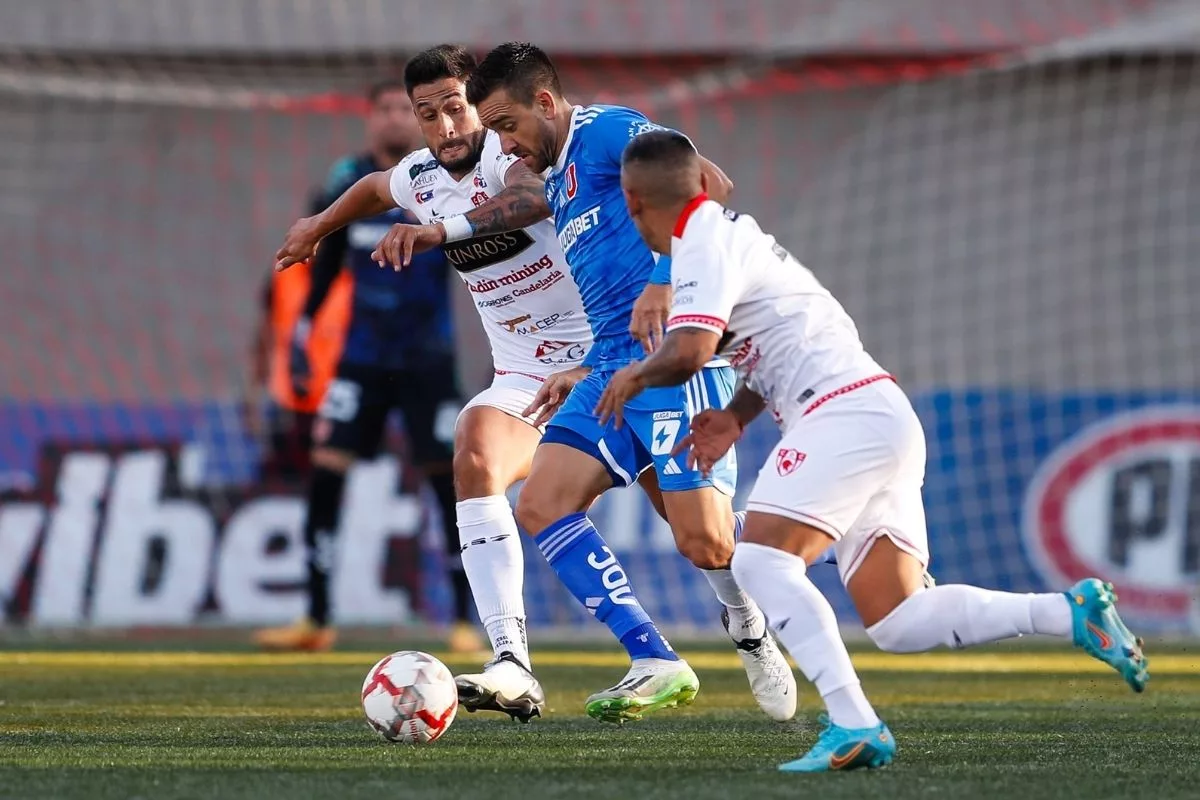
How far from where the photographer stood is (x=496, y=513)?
6.17 meters

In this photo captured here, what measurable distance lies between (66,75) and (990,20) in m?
7.31

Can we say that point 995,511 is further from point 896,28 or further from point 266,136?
point 266,136

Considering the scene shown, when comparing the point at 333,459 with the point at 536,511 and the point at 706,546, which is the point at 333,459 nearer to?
the point at 536,511

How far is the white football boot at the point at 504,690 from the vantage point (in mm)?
5566

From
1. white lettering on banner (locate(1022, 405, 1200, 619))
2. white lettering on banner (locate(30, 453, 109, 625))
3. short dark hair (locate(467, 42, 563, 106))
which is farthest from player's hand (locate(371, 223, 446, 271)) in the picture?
white lettering on banner (locate(1022, 405, 1200, 619))

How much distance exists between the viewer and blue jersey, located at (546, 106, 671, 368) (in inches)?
230

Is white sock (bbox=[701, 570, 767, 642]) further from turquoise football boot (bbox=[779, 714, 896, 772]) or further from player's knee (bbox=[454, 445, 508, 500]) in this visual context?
turquoise football boot (bbox=[779, 714, 896, 772])

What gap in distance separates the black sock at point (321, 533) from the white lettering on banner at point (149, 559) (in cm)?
195

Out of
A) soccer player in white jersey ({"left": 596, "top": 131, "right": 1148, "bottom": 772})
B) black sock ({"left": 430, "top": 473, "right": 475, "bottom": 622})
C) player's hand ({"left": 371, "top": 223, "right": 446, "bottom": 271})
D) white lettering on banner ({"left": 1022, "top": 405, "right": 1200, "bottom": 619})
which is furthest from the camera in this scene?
white lettering on banner ({"left": 1022, "top": 405, "right": 1200, "bottom": 619})

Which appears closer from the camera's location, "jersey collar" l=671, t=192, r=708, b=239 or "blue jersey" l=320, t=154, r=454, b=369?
"jersey collar" l=671, t=192, r=708, b=239

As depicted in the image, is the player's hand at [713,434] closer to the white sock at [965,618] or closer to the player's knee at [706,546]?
the white sock at [965,618]

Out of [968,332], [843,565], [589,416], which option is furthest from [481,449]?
[968,332]

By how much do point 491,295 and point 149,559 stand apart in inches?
219

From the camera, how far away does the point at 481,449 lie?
6199 millimetres
